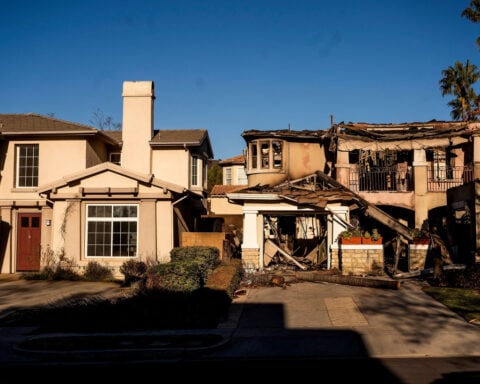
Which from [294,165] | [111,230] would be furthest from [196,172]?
[111,230]

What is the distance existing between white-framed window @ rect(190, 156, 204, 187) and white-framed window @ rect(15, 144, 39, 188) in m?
6.99

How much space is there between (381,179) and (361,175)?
1.18 meters

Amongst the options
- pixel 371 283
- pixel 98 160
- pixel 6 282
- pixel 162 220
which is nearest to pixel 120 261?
pixel 162 220

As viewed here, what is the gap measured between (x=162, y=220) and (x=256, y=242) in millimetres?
4046

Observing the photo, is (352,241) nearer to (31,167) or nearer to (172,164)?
(172,164)

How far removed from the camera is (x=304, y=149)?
2497cm

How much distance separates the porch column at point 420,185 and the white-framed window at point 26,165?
16.6 metres

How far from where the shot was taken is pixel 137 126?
79.6ft

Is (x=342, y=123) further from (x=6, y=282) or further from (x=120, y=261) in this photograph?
(x=6, y=282)

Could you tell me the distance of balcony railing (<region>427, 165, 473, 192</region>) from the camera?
23.9m

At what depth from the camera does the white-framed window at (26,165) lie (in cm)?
2256

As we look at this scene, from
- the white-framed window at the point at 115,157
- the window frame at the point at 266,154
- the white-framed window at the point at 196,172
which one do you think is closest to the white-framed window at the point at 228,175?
the white-framed window at the point at 196,172

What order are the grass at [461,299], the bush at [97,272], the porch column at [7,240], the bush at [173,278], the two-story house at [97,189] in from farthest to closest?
the porch column at [7,240]
the two-story house at [97,189]
the bush at [97,272]
the bush at [173,278]
the grass at [461,299]

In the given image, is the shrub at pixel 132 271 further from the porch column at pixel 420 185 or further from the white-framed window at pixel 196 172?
the porch column at pixel 420 185
